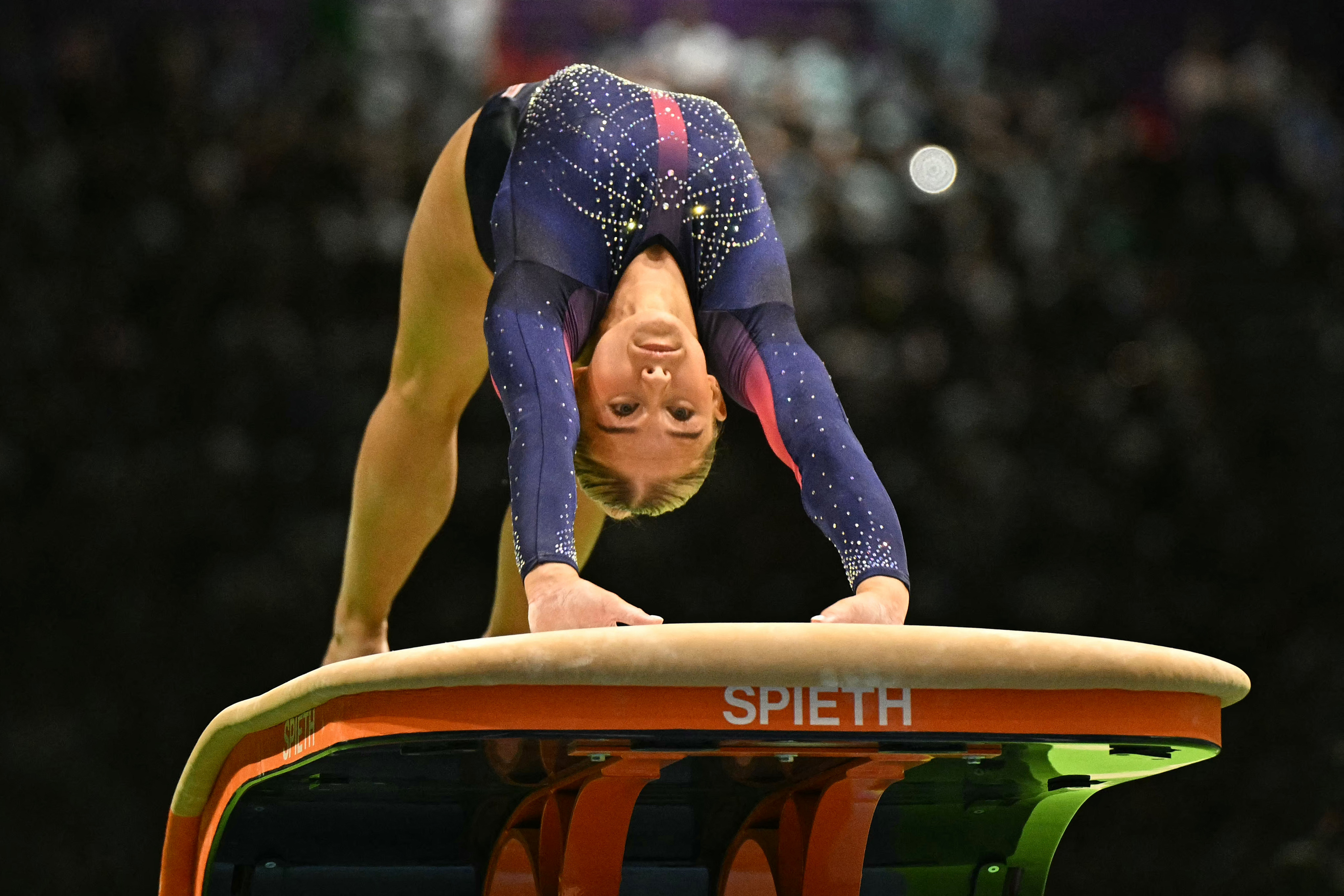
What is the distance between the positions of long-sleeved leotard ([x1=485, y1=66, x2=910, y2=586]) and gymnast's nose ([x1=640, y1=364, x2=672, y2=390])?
0.27 feet

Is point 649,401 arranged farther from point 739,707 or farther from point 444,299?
point 444,299

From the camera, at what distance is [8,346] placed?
11.3 feet

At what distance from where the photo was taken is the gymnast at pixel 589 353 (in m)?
1.44

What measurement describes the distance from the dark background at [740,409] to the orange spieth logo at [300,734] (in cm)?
198

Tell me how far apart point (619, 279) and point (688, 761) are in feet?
2.07

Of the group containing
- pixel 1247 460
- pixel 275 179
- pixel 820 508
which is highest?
pixel 275 179

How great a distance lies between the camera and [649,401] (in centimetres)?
150

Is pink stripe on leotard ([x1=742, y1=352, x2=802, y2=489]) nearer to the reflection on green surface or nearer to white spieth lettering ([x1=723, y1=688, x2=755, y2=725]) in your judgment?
the reflection on green surface

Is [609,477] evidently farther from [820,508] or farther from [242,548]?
[242,548]

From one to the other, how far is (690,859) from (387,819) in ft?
1.15

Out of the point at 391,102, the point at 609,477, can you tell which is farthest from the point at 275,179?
the point at 609,477

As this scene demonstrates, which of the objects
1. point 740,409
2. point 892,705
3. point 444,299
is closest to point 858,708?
point 892,705

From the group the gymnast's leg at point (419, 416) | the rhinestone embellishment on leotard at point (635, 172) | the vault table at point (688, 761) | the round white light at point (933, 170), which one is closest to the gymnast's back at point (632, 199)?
the rhinestone embellishment on leotard at point (635, 172)

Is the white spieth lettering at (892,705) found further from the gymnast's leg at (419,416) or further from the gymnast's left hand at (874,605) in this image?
the gymnast's leg at (419,416)
